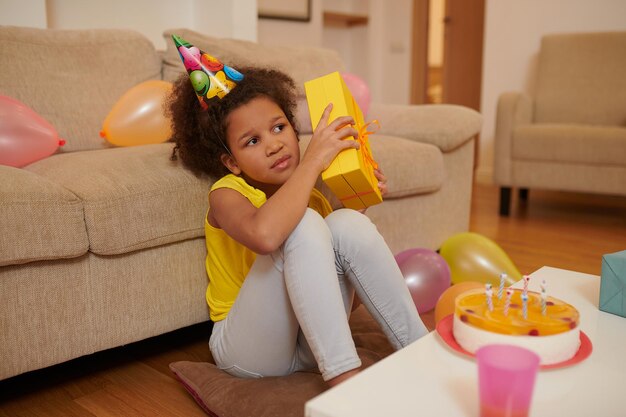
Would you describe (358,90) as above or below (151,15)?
below

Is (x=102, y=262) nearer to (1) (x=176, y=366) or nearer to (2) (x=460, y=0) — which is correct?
(1) (x=176, y=366)

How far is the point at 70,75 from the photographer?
2014 millimetres

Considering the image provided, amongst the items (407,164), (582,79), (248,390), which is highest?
(582,79)

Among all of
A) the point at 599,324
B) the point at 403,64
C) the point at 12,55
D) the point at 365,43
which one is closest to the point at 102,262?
the point at 12,55

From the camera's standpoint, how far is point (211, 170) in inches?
59.8

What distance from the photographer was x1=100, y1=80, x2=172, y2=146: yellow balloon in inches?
75.7

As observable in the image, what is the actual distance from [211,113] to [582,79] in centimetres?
295

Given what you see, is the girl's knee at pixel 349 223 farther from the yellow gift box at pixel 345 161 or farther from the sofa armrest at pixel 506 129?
the sofa armrest at pixel 506 129

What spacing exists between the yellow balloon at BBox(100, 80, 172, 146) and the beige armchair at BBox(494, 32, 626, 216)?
6.76ft

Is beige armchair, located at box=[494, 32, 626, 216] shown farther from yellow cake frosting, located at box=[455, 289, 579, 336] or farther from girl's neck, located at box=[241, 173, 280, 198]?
yellow cake frosting, located at box=[455, 289, 579, 336]

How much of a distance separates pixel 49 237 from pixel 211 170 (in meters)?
0.40

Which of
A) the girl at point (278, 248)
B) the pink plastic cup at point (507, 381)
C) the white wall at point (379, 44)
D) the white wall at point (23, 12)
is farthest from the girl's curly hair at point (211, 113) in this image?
the white wall at point (379, 44)

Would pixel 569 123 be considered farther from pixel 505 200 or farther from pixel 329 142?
pixel 329 142

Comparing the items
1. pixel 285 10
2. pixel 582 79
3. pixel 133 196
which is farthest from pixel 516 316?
pixel 285 10
